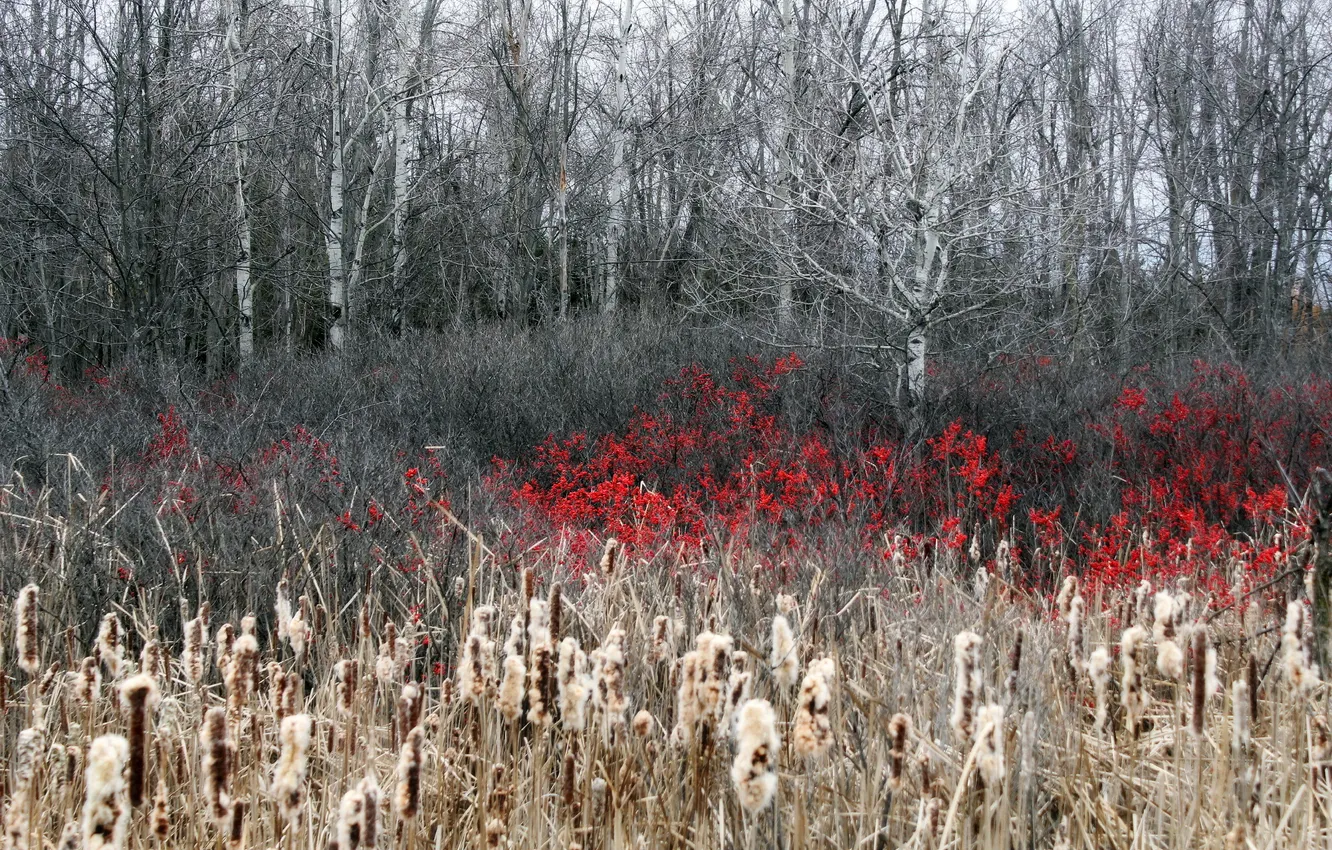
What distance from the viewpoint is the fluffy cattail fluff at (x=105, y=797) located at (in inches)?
36.3

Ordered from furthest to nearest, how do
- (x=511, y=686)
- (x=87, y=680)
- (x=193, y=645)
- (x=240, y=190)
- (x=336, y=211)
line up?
(x=336, y=211) < (x=240, y=190) < (x=193, y=645) < (x=87, y=680) < (x=511, y=686)

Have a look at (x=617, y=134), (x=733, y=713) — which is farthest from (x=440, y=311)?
(x=733, y=713)

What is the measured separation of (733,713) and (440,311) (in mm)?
17656

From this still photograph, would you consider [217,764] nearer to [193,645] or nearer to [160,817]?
[160,817]

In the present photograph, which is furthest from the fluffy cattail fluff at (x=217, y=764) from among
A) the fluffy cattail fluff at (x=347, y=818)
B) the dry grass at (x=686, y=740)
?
the fluffy cattail fluff at (x=347, y=818)

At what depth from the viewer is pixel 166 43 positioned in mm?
10398

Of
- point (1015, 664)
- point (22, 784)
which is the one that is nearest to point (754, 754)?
point (1015, 664)

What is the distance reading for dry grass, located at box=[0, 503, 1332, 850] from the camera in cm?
Result: 120

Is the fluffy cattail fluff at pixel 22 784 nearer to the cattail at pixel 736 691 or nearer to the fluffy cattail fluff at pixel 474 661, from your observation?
the fluffy cattail fluff at pixel 474 661

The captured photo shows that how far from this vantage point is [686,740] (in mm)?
1387

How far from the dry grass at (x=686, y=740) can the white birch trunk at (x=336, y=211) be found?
10788 mm

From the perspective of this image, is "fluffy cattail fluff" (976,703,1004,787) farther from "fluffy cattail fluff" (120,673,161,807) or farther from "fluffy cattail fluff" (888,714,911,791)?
"fluffy cattail fluff" (120,673,161,807)

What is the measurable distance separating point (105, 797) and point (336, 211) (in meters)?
13.7

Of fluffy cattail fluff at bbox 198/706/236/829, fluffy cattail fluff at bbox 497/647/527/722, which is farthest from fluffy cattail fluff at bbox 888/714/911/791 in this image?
fluffy cattail fluff at bbox 198/706/236/829
